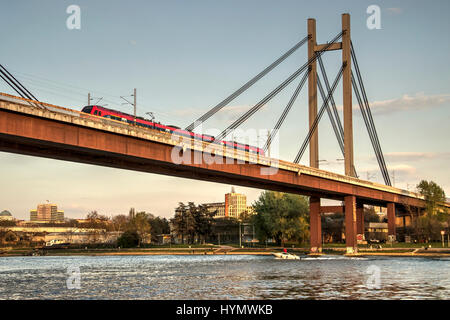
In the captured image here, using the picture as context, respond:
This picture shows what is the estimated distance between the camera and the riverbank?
96.1 metres

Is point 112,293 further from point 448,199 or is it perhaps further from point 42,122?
point 448,199

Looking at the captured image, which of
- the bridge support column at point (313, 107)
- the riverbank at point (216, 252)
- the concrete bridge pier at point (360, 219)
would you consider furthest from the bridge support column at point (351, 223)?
the concrete bridge pier at point (360, 219)

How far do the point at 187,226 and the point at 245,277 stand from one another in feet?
425

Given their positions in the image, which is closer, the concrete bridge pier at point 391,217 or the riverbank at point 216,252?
the riverbank at point 216,252

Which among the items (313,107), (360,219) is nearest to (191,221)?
(360,219)

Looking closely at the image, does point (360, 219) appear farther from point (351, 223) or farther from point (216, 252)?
point (216, 252)

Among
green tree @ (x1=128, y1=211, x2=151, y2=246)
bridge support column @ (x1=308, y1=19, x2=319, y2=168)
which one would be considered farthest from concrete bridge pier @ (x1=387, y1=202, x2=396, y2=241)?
green tree @ (x1=128, y1=211, x2=151, y2=246)

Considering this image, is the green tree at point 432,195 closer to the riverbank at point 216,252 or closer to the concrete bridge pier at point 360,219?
the concrete bridge pier at point 360,219

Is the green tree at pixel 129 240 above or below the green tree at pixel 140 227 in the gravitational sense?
below

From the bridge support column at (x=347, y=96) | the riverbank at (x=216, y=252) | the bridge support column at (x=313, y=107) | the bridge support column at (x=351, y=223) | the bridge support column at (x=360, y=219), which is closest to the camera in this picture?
the riverbank at (x=216, y=252)

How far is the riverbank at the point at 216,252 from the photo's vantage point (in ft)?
315

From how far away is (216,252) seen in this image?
139875mm

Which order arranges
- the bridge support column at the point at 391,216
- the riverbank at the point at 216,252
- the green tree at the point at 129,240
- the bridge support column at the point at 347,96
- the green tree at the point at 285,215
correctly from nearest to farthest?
the riverbank at the point at 216,252 < the bridge support column at the point at 347,96 < the bridge support column at the point at 391,216 < the green tree at the point at 285,215 < the green tree at the point at 129,240

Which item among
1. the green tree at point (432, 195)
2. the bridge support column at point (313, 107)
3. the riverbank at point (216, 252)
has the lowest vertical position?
the riverbank at point (216, 252)
